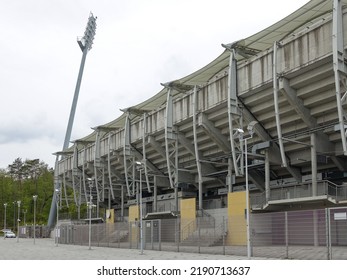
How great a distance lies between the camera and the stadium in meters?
26.7

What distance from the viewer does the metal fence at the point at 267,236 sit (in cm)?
2184

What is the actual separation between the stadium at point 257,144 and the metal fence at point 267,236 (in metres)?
0.07

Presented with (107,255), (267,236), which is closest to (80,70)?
(107,255)

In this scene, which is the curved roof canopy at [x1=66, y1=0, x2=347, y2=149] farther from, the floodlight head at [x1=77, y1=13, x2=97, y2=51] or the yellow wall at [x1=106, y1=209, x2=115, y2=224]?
the floodlight head at [x1=77, y1=13, x2=97, y2=51]

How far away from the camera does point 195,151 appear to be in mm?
46031

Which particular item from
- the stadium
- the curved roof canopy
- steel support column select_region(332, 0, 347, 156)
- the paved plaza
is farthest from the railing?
the paved plaza

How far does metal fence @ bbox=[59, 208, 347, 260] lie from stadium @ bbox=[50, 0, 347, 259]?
7cm

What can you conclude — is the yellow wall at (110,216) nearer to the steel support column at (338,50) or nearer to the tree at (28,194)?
the steel support column at (338,50)

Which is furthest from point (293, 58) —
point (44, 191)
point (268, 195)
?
point (44, 191)

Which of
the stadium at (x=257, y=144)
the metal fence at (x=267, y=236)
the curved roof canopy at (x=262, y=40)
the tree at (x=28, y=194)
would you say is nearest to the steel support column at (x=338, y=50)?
the stadium at (x=257, y=144)

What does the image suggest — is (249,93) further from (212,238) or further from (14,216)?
(14,216)

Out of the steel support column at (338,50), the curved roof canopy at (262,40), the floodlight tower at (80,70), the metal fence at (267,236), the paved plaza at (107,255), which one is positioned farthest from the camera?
the floodlight tower at (80,70)

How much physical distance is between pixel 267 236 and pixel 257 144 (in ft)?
51.8

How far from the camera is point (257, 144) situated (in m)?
40.5
